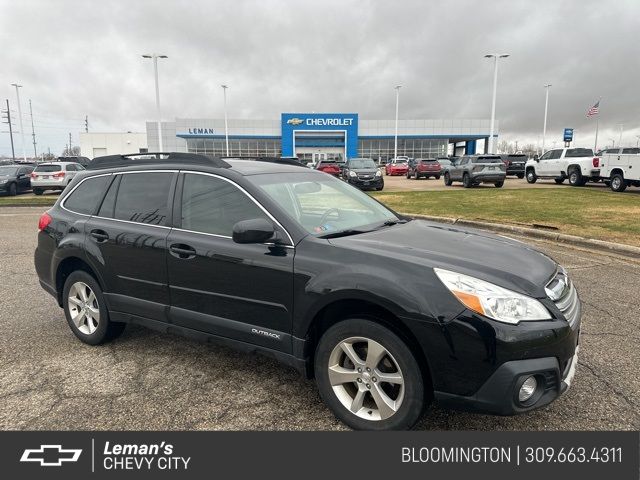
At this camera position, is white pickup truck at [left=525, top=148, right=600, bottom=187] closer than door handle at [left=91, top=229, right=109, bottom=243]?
No

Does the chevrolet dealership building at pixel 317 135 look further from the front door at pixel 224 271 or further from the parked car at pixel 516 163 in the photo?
the front door at pixel 224 271

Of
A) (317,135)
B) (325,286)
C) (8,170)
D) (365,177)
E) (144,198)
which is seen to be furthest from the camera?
(317,135)

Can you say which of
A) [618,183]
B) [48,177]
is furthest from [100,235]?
[48,177]

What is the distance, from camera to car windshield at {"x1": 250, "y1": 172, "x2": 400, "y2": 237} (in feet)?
10.9

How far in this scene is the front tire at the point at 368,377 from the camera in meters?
2.57

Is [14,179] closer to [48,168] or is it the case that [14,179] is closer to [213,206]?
[48,168]

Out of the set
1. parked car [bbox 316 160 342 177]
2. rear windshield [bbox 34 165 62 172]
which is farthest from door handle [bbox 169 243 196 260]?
parked car [bbox 316 160 342 177]

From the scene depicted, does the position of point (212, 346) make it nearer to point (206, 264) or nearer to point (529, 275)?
point (206, 264)

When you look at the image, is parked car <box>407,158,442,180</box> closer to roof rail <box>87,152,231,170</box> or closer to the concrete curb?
the concrete curb

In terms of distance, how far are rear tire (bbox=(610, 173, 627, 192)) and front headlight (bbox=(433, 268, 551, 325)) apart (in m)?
19.1

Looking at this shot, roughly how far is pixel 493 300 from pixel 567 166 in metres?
23.0

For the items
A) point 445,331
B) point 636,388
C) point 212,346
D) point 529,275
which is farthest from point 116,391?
point 636,388

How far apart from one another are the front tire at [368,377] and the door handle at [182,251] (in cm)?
122

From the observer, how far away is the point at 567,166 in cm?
2223
